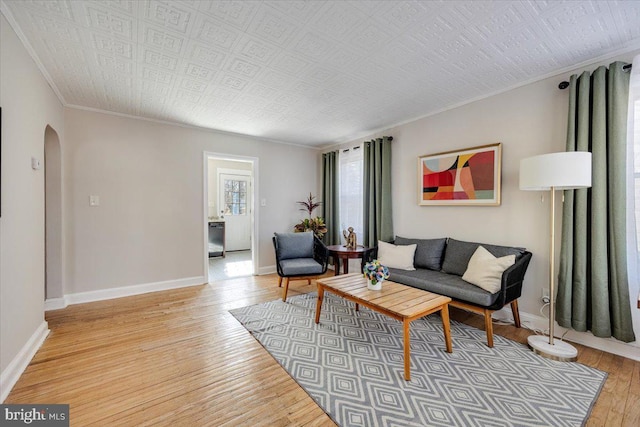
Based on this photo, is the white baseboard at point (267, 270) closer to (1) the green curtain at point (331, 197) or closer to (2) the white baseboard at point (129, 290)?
(2) the white baseboard at point (129, 290)

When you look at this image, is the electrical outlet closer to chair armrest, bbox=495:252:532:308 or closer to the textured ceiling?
chair armrest, bbox=495:252:532:308

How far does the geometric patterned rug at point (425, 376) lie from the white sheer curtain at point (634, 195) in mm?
733

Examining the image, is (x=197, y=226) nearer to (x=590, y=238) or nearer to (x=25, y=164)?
(x=25, y=164)

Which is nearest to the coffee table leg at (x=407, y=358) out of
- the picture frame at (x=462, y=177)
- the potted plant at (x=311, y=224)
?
the picture frame at (x=462, y=177)

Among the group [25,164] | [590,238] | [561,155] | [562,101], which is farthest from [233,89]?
[590,238]

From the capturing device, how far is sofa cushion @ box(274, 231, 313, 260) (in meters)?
3.96

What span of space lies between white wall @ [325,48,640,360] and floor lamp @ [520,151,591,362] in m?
0.46

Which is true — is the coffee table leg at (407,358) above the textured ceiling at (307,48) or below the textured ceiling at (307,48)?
below

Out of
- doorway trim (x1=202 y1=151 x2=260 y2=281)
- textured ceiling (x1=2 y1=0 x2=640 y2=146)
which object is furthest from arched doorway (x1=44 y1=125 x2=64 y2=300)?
doorway trim (x1=202 y1=151 x2=260 y2=281)

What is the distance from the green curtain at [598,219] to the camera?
215cm

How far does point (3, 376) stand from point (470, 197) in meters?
4.35

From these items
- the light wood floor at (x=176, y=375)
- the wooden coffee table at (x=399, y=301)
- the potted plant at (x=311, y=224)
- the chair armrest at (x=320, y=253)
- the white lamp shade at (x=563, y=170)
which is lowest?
the light wood floor at (x=176, y=375)

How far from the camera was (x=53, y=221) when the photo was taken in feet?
10.6

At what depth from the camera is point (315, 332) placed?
8.63ft
